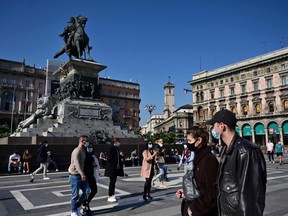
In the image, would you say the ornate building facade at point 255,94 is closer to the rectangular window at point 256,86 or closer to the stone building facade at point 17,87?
the rectangular window at point 256,86

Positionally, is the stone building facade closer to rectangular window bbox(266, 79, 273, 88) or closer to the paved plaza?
rectangular window bbox(266, 79, 273, 88)

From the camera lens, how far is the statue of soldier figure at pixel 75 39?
19.5 meters

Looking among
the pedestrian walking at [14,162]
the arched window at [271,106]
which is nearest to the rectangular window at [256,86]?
the arched window at [271,106]

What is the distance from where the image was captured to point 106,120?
1847 cm

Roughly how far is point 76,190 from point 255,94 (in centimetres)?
5351

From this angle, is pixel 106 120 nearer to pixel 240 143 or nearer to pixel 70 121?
pixel 70 121

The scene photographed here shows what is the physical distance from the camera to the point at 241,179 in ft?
6.90

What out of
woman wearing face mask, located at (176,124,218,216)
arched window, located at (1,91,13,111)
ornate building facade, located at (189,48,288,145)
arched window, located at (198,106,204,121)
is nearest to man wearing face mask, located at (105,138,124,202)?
woman wearing face mask, located at (176,124,218,216)

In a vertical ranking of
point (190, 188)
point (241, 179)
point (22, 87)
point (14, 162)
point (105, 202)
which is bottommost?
point (105, 202)

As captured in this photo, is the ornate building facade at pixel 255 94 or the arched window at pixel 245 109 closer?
the ornate building facade at pixel 255 94

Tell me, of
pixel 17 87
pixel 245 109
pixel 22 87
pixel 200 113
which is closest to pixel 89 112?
pixel 245 109

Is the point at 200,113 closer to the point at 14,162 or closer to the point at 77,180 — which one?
the point at 14,162

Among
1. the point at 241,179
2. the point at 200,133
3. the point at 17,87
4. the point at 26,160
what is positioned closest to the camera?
the point at 241,179

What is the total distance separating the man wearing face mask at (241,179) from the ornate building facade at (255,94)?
153 ft
